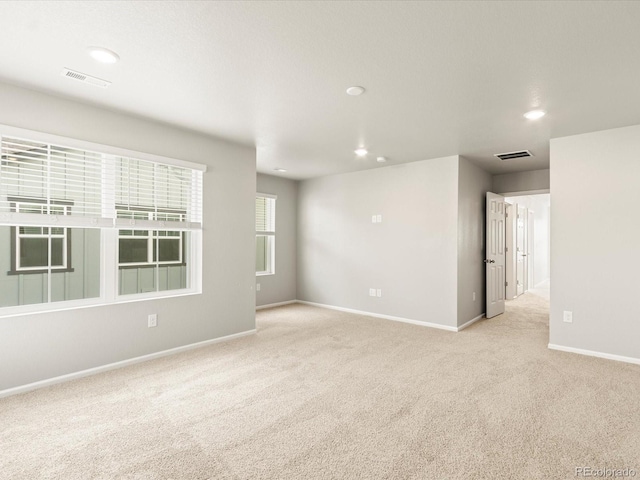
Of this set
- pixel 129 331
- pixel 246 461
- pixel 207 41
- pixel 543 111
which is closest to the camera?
pixel 246 461

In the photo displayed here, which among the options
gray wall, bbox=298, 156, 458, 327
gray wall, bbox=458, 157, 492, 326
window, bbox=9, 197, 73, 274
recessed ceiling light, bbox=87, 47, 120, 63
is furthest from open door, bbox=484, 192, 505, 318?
window, bbox=9, 197, 73, 274

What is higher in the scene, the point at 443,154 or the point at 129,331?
the point at 443,154

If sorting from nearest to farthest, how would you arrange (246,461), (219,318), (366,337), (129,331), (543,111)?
(246,461) < (543,111) < (129,331) < (219,318) < (366,337)

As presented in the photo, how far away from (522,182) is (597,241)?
2.31m

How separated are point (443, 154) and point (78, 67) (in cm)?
412

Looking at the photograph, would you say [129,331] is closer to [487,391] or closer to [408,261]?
[487,391]

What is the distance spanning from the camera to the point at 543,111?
3.15 metres

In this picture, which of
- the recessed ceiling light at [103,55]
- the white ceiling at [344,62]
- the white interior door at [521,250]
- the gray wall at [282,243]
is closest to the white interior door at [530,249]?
the white interior door at [521,250]

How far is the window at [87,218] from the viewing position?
282 centimetres

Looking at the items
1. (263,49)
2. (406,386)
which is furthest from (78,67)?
(406,386)

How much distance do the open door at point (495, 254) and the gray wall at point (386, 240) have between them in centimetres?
111

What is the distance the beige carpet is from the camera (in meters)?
1.90

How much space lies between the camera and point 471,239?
206 inches

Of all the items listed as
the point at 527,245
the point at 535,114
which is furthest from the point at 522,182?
the point at 527,245
